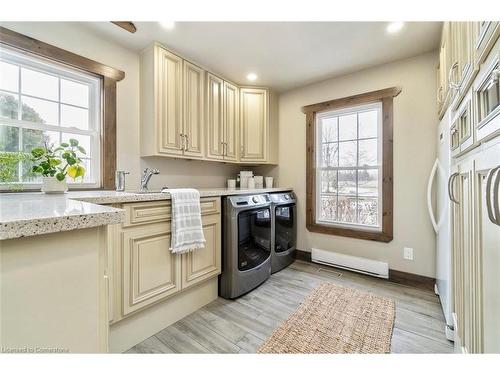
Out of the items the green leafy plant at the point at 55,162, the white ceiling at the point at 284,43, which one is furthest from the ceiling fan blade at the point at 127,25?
the green leafy plant at the point at 55,162

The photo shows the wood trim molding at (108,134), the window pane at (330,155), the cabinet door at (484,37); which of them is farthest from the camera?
the window pane at (330,155)

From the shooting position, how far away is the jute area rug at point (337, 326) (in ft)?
4.83

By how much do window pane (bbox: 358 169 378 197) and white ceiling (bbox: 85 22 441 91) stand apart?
3.93ft

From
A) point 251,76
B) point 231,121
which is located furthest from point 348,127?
point 231,121

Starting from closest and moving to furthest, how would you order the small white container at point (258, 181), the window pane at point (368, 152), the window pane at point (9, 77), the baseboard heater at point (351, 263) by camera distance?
the window pane at point (9, 77) → the baseboard heater at point (351, 263) → the window pane at point (368, 152) → the small white container at point (258, 181)

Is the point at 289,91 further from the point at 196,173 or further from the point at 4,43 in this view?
the point at 4,43

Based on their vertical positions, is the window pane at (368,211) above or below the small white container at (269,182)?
below

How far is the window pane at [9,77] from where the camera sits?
1541 mm

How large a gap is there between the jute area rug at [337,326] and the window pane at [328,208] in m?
0.99

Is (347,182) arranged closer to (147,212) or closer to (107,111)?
(147,212)

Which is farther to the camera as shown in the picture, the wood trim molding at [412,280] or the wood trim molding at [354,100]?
the wood trim molding at [354,100]

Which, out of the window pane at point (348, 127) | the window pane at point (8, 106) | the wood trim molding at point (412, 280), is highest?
the window pane at point (348, 127)

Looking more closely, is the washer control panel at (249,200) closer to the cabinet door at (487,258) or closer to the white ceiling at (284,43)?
the white ceiling at (284,43)
